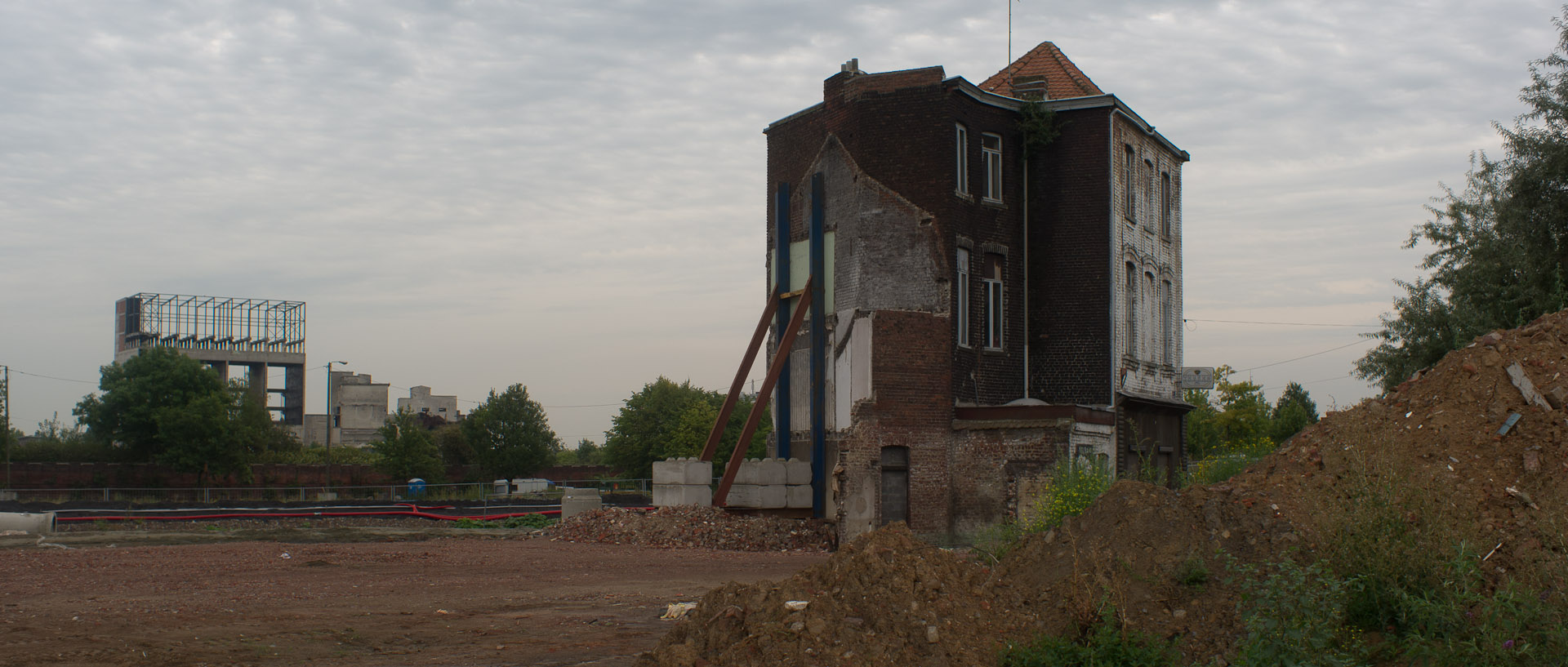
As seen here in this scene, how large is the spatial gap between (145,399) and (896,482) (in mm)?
45242

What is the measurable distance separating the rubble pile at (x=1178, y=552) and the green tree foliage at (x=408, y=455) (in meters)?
50.8

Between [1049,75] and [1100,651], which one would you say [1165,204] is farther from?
[1100,651]

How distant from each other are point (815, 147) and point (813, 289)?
3.24 meters

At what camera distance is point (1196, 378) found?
2845 centimetres

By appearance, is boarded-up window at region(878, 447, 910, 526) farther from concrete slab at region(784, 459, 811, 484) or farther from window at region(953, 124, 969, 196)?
window at region(953, 124, 969, 196)

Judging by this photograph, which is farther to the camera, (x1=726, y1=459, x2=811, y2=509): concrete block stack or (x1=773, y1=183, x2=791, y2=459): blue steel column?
(x1=773, y1=183, x2=791, y2=459): blue steel column

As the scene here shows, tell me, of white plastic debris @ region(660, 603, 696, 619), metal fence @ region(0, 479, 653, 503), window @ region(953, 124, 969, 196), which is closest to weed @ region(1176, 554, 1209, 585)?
white plastic debris @ region(660, 603, 696, 619)

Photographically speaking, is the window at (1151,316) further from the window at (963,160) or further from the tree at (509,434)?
the tree at (509,434)

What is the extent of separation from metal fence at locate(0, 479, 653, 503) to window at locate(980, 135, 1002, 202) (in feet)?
88.0

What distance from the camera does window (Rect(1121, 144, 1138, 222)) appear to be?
1013 inches

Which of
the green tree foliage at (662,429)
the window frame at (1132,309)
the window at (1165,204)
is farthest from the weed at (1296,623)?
the green tree foliage at (662,429)

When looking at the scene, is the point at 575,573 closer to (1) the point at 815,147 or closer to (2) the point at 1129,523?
(2) the point at 1129,523

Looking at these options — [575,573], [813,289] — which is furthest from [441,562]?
[813,289]

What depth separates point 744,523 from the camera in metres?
22.7
